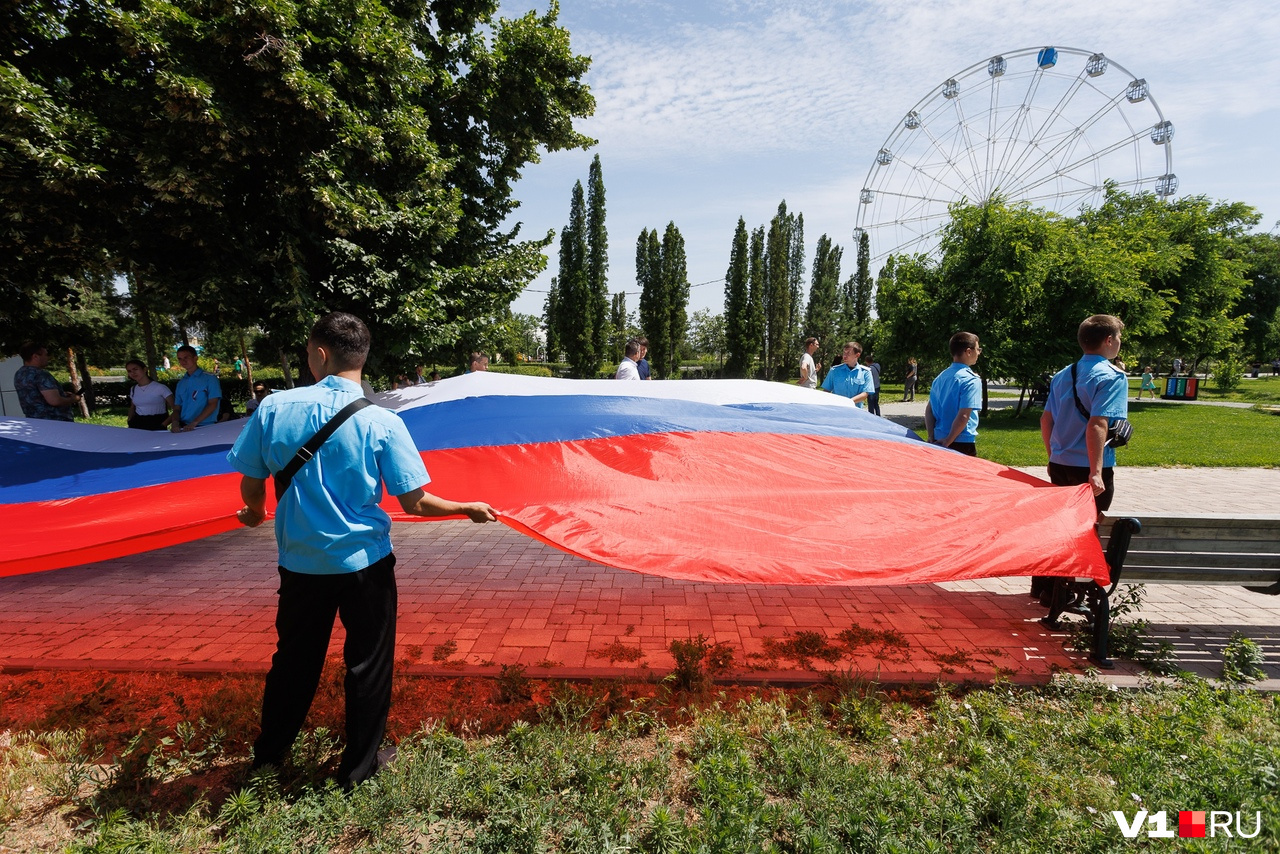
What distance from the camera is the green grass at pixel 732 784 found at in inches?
86.7

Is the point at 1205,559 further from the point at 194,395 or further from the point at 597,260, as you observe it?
the point at 597,260

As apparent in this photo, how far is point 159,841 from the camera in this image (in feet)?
7.04

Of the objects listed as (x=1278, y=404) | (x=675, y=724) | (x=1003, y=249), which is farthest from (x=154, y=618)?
(x=1278, y=404)

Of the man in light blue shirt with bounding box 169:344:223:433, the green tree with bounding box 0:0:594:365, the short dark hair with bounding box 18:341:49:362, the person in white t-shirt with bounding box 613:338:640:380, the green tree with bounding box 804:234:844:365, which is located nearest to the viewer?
the green tree with bounding box 0:0:594:365

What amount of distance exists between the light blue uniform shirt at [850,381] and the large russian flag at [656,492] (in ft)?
9.27

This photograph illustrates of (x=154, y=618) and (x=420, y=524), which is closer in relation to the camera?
(x=154, y=618)

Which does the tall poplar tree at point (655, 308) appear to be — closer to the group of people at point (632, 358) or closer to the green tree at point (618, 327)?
the green tree at point (618, 327)

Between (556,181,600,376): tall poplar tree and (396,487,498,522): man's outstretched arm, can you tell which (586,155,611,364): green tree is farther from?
(396,487,498,522): man's outstretched arm

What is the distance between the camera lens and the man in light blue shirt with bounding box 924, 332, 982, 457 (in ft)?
15.2

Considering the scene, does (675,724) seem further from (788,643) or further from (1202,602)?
(1202,602)

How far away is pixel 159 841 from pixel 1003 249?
19288 millimetres

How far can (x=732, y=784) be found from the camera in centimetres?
241

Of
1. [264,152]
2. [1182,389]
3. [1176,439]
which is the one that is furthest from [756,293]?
[264,152]

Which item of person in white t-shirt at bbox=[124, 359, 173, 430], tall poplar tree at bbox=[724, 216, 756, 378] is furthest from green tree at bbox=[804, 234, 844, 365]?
person in white t-shirt at bbox=[124, 359, 173, 430]
